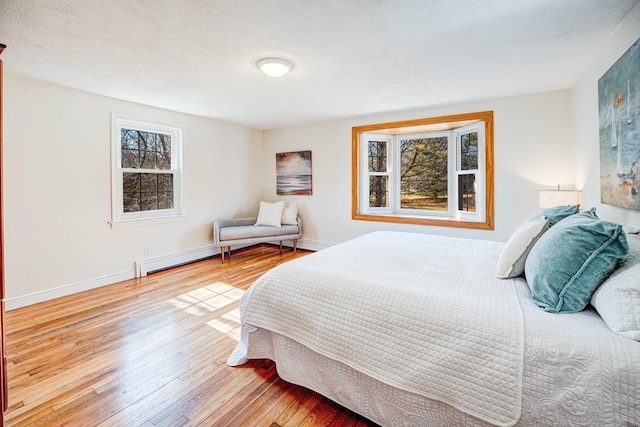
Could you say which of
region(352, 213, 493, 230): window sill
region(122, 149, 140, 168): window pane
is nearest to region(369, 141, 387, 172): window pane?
region(352, 213, 493, 230): window sill

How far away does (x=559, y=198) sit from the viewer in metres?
2.99

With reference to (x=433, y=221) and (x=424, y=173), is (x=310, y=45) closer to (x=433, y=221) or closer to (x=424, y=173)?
(x=433, y=221)

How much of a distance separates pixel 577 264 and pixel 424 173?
3.72 meters

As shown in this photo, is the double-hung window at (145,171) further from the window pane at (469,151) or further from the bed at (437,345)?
the window pane at (469,151)

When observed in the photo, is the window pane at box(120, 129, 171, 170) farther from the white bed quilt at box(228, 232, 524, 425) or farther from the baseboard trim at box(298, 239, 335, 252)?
the white bed quilt at box(228, 232, 524, 425)

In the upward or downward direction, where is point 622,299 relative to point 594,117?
downward

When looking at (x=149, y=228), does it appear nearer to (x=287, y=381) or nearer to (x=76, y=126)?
(x=76, y=126)

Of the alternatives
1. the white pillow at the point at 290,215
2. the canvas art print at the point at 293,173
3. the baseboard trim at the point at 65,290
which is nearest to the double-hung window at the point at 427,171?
the canvas art print at the point at 293,173

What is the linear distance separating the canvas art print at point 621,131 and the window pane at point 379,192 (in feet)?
9.72

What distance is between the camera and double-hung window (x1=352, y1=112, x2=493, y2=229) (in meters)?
3.93

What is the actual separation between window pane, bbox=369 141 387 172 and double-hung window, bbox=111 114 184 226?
3061 millimetres

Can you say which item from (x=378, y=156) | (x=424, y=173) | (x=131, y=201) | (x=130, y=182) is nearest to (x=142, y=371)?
(x=131, y=201)

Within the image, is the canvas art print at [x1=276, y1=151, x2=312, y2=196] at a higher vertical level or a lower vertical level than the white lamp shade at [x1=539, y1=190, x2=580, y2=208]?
higher

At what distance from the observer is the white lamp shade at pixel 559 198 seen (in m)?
2.92
